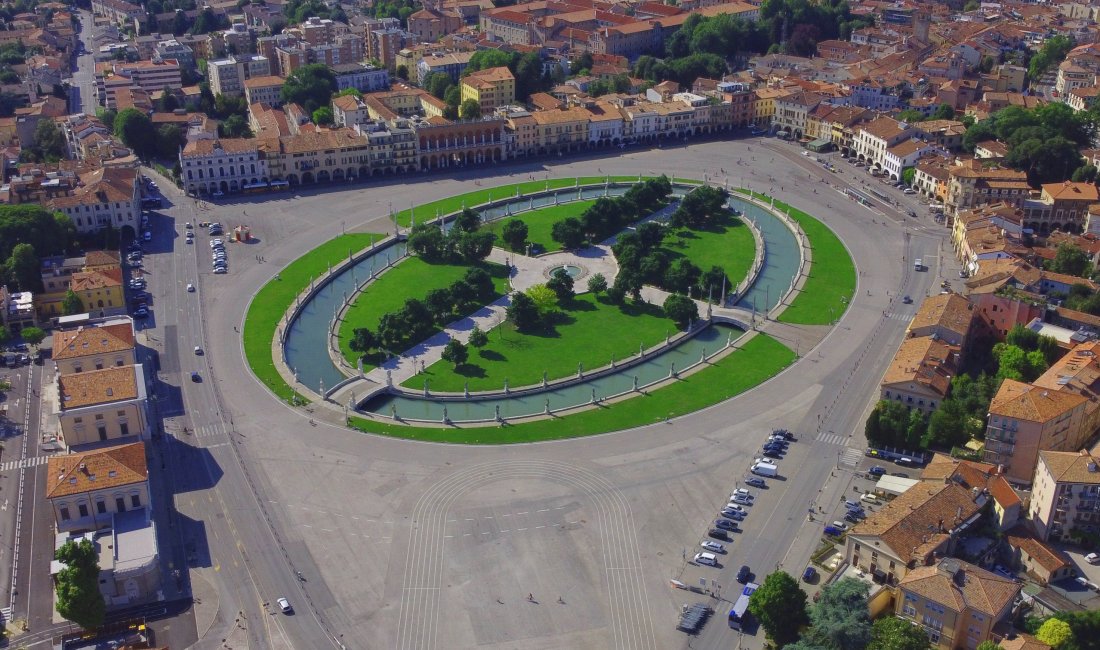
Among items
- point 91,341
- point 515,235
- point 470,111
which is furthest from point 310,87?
point 91,341

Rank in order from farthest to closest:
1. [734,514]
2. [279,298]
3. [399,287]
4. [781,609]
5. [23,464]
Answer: [399,287]
[279,298]
[23,464]
[734,514]
[781,609]

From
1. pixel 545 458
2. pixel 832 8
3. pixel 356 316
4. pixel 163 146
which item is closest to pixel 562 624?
pixel 545 458

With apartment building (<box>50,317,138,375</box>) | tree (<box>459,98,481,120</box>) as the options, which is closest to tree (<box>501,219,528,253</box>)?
tree (<box>459,98,481,120</box>)

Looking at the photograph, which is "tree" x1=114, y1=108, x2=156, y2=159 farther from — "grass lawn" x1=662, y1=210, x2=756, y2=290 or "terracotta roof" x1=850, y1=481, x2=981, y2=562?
"terracotta roof" x1=850, y1=481, x2=981, y2=562

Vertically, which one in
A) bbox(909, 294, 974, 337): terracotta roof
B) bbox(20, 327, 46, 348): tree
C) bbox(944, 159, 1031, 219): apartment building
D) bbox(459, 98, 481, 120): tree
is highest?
bbox(459, 98, 481, 120): tree

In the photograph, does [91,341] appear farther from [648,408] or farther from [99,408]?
[648,408]

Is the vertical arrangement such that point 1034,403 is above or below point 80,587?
above
